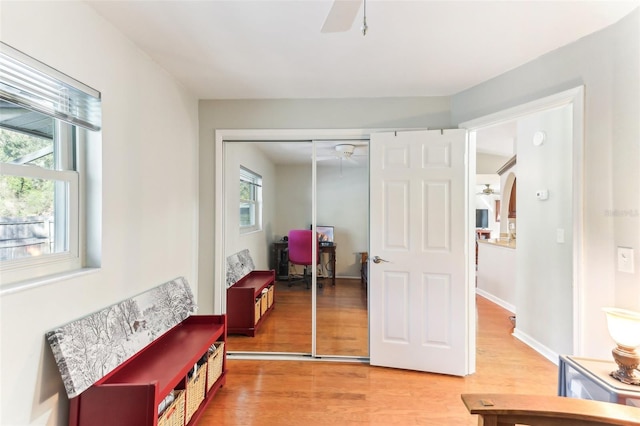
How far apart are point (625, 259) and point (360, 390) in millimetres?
1858

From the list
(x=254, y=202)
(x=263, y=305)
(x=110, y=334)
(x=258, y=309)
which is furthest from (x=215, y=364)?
(x=254, y=202)

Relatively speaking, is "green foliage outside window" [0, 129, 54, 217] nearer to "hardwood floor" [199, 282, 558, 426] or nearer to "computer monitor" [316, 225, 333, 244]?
"hardwood floor" [199, 282, 558, 426]

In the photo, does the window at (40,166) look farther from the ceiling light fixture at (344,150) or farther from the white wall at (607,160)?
the white wall at (607,160)

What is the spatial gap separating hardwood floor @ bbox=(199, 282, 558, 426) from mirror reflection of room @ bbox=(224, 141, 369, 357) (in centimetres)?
31

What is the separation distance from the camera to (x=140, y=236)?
185 cm

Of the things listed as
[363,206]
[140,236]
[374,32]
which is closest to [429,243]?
[363,206]

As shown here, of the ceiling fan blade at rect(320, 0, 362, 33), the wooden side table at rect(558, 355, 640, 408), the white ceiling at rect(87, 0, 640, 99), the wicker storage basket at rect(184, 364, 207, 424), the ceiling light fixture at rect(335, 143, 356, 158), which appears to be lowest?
the wicker storage basket at rect(184, 364, 207, 424)

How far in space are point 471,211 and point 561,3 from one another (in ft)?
4.70

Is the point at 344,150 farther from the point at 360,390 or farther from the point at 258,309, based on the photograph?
the point at 360,390

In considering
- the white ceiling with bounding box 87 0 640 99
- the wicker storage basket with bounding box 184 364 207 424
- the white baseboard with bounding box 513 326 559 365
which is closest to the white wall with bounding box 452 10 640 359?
the white ceiling with bounding box 87 0 640 99

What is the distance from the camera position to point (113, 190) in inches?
63.8

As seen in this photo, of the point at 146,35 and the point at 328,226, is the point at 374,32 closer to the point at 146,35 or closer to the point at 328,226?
the point at 146,35

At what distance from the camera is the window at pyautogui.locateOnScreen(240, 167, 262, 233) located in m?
3.02

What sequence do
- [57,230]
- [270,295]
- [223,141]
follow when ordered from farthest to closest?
[270,295] → [223,141] → [57,230]
